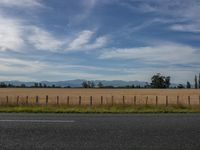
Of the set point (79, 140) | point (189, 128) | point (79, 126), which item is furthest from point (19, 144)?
point (189, 128)

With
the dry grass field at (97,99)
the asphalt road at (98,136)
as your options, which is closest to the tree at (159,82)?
the dry grass field at (97,99)

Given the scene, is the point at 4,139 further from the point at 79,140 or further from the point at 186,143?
the point at 186,143

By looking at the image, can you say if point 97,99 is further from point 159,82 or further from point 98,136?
point 159,82

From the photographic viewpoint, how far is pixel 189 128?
438 inches

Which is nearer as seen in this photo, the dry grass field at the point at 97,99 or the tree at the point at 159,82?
the dry grass field at the point at 97,99

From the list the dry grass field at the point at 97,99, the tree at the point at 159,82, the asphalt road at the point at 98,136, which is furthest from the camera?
the tree at the point at 159,82

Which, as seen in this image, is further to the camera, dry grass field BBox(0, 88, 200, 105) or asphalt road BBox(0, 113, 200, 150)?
dry grass field BBox(0, 88, 200, 105)

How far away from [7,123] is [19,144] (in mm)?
3953

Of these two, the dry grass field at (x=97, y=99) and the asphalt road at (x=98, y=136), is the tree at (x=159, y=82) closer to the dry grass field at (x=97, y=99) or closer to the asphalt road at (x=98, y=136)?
the dry grass field at (x=97, y=99)

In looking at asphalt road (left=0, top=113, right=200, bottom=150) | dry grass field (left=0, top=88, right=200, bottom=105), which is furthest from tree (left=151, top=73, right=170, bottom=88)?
asphalt road (left=0, top=113, right=200, bottom=150)

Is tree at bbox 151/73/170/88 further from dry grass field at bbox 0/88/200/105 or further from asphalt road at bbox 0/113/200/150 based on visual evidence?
asphalt road at bbox 0/113/200/150

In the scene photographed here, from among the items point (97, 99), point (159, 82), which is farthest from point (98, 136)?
point (159, 82)

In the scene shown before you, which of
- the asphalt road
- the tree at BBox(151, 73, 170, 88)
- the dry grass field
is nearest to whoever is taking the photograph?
the asphalt road

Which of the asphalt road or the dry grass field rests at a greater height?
the dry grass field
